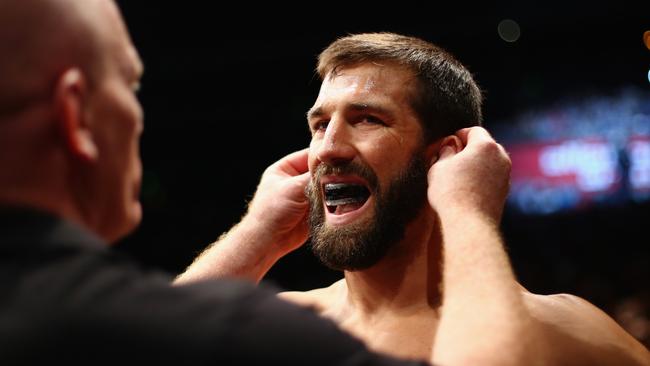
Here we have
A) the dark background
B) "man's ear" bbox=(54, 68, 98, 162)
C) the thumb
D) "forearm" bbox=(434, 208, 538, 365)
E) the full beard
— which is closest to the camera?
"man's ear" bbox=(54, 68, 98, 162)

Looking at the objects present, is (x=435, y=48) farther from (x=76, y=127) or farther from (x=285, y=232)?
(x=76, y=127)

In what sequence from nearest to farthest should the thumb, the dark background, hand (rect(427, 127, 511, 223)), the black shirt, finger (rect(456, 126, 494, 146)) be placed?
the black shirt, hand (rect(427, 127, 511, 223)), finger (rect(456, 126, 494, 146)), the thumb, the dark background

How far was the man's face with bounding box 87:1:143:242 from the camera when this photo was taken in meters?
0.95

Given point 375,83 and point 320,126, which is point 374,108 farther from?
point 320,126

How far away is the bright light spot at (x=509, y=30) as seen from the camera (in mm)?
6348

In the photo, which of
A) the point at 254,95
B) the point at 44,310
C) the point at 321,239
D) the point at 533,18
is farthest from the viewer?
the point at 254,95

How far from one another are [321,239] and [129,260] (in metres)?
0.93

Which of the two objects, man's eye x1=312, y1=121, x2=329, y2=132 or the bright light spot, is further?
the bright light spot

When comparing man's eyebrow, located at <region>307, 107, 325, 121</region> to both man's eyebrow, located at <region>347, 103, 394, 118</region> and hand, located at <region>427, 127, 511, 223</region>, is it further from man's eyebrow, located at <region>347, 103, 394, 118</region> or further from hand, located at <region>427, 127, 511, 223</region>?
hand, located at <region>427, 127, 511, 223</region>

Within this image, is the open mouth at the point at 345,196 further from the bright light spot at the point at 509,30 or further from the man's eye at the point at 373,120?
the bright light spot at the point at 509,30

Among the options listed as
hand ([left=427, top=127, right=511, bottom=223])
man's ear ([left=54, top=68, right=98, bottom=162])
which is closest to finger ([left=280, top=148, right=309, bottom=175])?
hand ([left=427, top=127, right=511, bottom=223])

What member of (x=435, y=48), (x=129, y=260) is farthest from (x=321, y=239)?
(x=129, y=260)

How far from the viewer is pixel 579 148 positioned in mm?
6648

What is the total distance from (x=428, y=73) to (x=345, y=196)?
37cm
